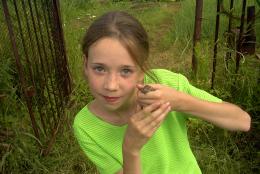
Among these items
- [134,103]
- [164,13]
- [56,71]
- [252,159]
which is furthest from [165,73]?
[164,13]

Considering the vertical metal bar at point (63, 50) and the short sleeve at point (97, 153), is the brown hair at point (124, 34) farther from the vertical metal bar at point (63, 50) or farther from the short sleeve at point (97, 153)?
the vertical metal bar at point (63, 50)

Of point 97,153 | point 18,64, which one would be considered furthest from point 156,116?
point 18,64

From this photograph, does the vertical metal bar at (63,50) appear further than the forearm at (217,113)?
Yes

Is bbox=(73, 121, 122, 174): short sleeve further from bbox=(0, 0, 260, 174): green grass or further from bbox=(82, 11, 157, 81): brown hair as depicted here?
bbox=(0, 0, 260, 174): green grass

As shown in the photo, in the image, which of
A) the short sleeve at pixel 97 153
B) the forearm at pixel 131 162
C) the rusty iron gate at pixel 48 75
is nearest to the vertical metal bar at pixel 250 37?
the rusty iron gate at pixel 48 75

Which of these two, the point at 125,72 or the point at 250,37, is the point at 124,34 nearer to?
the point at 125,72

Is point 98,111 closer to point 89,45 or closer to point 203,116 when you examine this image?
point 89,45

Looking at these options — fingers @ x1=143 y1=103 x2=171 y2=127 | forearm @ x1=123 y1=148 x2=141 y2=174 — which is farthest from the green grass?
fingers @ x1=143 y1=103 x2=171 y2=127
